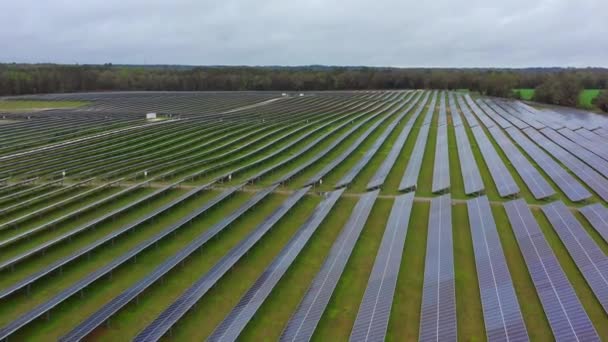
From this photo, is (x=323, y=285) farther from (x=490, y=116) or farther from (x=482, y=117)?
(x=490, y=116)

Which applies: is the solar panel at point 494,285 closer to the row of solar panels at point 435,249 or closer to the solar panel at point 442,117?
the row of solar panels at point 435,249

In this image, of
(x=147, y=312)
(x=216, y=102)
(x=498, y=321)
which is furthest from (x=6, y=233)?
(x=216, y=102)

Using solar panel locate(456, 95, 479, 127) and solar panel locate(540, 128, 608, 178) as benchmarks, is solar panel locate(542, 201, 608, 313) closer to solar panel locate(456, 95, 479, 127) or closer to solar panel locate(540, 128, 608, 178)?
solar panel locate(540, 128, 608, 178)

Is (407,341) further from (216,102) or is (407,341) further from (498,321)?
(216,102)

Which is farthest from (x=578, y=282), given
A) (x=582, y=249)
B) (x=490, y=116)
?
(x=490, y=116)

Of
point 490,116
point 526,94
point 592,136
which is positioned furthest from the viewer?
point 526,94

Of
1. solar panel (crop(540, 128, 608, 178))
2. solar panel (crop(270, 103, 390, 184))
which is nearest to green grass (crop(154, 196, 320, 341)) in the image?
solar panel (crop(270, 103, 390, 184))
